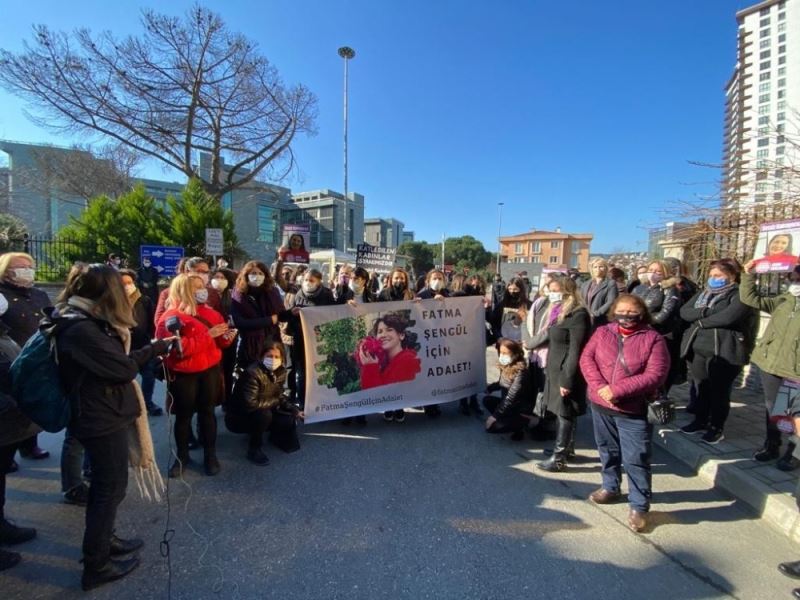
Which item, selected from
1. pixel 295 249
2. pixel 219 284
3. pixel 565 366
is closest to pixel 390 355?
pixel 565 366

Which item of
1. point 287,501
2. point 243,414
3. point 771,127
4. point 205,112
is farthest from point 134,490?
point 205,112

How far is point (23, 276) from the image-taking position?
303cm

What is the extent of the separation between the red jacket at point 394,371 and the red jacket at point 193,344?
173 cm

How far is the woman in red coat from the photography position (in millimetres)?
3256

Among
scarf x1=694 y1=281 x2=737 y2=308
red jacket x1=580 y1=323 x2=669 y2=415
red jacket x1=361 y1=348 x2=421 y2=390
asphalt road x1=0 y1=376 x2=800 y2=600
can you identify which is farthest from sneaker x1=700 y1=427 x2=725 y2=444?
red jacket x1=361 y1=348 x2=421 y2=390

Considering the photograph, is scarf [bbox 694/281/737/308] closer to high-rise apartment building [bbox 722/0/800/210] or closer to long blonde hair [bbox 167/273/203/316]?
high-rise apartment building [bbox 722/0/800/210]

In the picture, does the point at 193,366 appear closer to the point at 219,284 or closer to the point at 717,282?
the point at 219,284

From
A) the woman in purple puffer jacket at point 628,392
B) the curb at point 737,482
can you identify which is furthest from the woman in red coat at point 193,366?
the curb at point 737,482

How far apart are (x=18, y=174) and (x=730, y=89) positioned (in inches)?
1439

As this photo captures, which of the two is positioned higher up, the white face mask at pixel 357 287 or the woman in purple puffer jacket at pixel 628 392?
the white face mask at pixel 357 287

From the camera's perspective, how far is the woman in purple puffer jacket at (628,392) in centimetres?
280

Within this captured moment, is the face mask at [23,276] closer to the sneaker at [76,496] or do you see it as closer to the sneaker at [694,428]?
the sneaker at [76,496]

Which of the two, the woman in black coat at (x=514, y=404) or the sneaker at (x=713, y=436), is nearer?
the sneaker at (x=713, y=436)

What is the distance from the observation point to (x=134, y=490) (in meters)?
3.19
